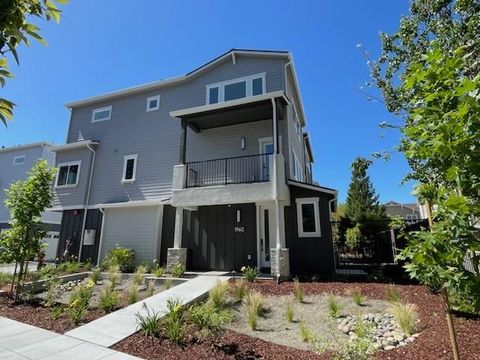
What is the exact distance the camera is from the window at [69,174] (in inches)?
663

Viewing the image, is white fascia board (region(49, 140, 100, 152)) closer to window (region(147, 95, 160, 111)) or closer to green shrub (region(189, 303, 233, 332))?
window (region(147, 95, 160, 111))

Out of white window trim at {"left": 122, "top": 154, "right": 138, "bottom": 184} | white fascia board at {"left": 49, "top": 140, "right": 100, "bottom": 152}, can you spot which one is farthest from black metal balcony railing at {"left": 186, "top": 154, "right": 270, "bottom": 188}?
white fascia board at {"left": 49, "top": 140, "right": 100, "bottom": 152}

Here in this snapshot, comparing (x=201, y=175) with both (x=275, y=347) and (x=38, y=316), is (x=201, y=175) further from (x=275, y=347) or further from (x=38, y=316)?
(x=275, y=347)

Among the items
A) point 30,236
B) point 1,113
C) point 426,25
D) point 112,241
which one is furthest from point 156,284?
point 426,25

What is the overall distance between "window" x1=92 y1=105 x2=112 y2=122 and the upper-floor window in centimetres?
693

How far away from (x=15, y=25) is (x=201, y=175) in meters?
11.6

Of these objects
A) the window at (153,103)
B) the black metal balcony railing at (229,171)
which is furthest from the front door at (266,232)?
the window at (153,103)

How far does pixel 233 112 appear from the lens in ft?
40.1

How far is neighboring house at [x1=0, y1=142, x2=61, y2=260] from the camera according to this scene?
22.8 meters

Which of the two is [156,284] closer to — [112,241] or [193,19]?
[112,241]

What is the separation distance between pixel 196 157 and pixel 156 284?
6.39 metres

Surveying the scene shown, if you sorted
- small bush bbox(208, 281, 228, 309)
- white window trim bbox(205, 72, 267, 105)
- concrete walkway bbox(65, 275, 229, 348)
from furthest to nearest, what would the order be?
white window trim bbox(205, 72, 267, 105), small bush bbox(208, 281, 228, 309), concrete walkway bbox(65, 275, 229, 348)

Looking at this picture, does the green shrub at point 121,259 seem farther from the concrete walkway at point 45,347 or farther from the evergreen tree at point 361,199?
the evergreen tree at point 361,199

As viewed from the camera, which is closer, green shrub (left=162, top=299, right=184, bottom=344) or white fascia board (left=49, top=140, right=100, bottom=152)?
green shrub (left=162, top=299, right=184, bottom=344)
